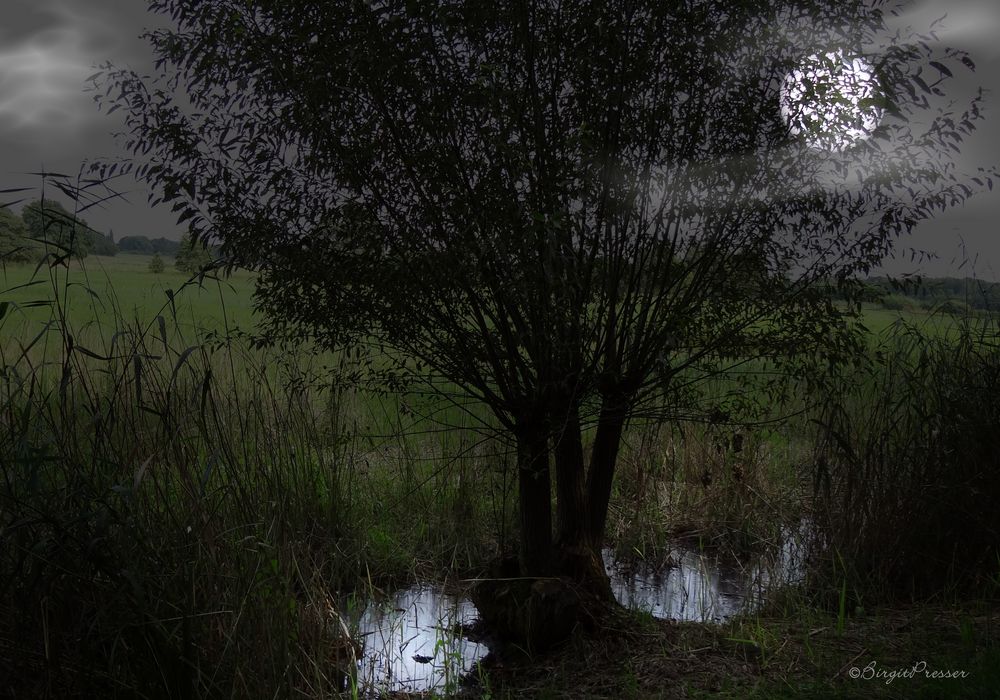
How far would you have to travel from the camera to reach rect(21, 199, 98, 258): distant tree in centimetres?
372

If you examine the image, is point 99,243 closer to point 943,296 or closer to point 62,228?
point 62,228

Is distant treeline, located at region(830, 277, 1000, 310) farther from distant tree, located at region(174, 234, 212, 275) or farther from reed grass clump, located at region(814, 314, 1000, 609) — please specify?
distant tree, located at region(174, 234, 212, 275)

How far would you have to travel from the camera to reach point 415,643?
519 centimetres

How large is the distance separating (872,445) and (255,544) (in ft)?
12.5

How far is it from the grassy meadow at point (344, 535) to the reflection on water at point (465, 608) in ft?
0.67

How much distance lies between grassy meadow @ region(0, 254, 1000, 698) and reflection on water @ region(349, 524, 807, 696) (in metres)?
0.21

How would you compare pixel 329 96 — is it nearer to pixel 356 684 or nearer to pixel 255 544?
pixel 255 544

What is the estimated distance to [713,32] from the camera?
4.60 metres

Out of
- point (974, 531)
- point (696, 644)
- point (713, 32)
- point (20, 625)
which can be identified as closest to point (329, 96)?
point (713, 32)

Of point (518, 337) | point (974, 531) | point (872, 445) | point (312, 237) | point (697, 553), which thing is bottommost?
point (697, 553)

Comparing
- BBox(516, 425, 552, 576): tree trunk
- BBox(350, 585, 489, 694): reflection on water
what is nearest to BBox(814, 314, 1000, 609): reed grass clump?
BBox(516, 425, 552, 576): tree trunk

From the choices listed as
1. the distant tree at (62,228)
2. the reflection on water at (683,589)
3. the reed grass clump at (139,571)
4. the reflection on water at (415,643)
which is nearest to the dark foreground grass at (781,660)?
the reflection on water at (415,643)

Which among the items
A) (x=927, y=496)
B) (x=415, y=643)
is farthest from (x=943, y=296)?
(x=415, y=643)

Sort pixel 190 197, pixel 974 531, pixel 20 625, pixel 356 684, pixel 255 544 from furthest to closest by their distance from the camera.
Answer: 1. pixel 974 531
2. pixel 190 197
3. pixel 356 684
4. pixel 255 544
5. pixel 20 625
